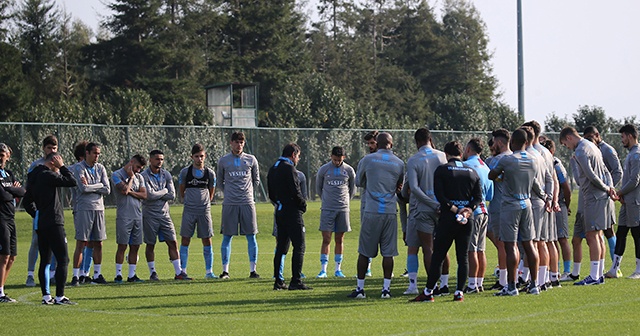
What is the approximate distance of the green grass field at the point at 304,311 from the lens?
11.5 meters

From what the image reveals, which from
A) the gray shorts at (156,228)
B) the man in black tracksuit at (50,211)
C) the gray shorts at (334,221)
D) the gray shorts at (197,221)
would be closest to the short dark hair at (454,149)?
the gray shorts at (334,221)

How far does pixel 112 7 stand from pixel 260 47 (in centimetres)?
1223

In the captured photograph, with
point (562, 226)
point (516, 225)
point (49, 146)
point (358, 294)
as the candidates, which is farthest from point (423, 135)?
point (49, 146)

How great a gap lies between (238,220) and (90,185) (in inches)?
113

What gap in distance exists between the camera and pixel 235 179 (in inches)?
723

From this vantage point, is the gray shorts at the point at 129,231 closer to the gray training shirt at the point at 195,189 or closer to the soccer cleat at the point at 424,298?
the gray training shirt at the point at 195,189

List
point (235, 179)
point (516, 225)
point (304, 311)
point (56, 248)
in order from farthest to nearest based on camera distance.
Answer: point (235, 179)
point (516, 225)
point (56, 248)
point (304, 311)

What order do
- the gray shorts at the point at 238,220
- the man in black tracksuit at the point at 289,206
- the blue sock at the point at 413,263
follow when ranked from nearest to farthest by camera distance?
the blue sock at the point at 413,263 < the man in black tracksuit at the point at 289,206 < the gray shorts at the point at 238,220

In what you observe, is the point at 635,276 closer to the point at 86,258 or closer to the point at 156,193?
the point at 156,193

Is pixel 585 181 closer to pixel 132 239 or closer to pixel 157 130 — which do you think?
pixel 132 239

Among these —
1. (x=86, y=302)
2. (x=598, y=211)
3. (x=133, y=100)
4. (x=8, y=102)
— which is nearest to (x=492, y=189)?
(x=598, y=211)

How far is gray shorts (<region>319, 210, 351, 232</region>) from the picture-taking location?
1805 cm

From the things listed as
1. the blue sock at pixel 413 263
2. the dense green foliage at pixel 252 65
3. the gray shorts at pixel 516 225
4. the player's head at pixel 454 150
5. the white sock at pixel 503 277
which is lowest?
the white sock at pixel 503 277

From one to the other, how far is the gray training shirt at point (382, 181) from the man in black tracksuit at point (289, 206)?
1603 millimetres
